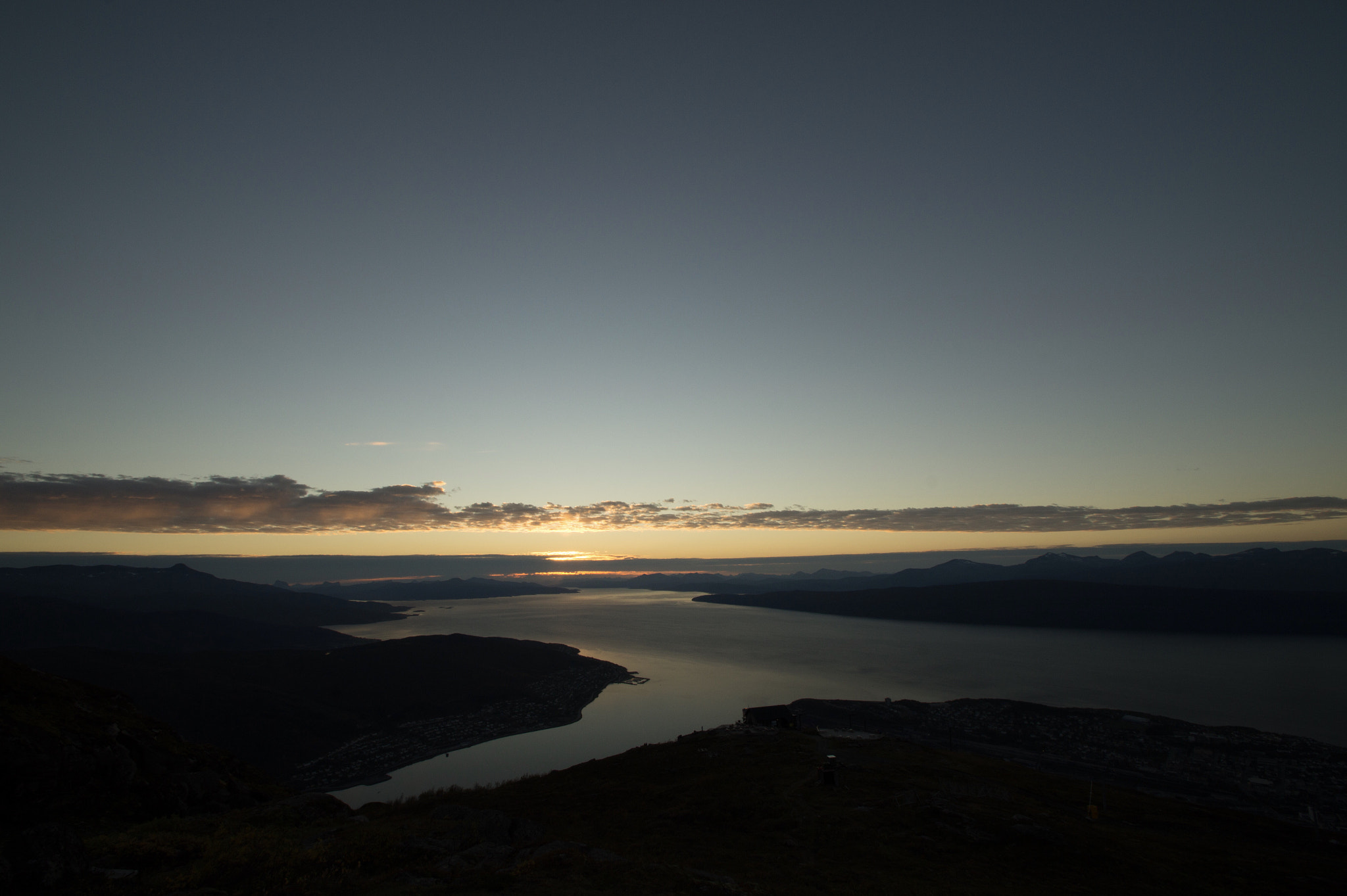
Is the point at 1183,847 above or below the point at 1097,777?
above

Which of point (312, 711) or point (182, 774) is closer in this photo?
point (182, 774)

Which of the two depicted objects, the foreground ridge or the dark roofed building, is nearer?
the dark roofed building

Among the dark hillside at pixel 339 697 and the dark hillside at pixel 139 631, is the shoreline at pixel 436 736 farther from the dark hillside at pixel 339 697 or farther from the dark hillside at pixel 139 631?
the dark hillside at pixel 139 631

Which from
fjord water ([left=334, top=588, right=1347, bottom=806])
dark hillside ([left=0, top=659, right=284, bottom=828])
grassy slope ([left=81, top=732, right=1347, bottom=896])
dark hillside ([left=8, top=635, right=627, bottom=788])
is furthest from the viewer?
fjord water ([left=334, top=588, right=1347, bottom=806])

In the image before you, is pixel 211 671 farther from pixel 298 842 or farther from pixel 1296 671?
pixel 1296 671

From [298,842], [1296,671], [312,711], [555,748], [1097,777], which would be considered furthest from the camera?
[1296,671]

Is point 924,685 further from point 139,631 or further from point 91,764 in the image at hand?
point 139,631

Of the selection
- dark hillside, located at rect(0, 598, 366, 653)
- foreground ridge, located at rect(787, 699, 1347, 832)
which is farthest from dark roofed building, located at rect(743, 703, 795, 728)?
dark hillside, located at rect(0, 598, 366, 653)

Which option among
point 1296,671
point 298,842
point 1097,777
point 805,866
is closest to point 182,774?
point 298,842

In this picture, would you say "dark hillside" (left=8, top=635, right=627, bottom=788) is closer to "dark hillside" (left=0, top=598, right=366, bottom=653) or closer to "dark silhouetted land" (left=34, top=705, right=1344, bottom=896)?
"dark silhouetted land" (left=34, top=705, right=1344, bottom=896)
